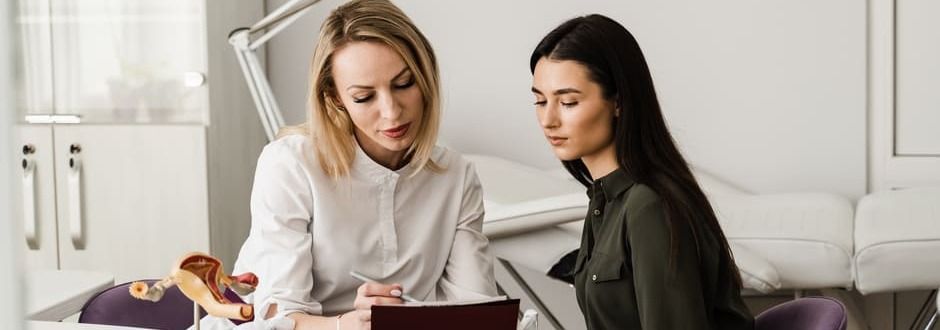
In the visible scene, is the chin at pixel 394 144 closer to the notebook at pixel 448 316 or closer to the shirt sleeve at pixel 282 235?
the shirt sleeve at pixel 282 235

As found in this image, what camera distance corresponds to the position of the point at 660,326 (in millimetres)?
1262

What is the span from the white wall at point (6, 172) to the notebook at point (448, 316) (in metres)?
1.03

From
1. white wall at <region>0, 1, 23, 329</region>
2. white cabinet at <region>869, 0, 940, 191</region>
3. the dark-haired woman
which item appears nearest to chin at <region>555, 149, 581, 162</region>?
the dark-haired woman

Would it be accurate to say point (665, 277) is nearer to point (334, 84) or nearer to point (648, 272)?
point (648, 272)

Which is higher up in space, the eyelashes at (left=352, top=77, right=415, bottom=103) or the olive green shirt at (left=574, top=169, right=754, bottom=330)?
the eyelashes at (left=352, top=77, right=415, bottom=103)

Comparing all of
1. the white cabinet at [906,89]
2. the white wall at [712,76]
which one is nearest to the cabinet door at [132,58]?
the white wall at [712,76]

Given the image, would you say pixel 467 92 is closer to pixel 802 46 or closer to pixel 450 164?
pixel 802 46

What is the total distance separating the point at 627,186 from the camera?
1.39 meters

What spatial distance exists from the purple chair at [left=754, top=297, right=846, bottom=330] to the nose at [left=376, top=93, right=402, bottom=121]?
558 millimetres

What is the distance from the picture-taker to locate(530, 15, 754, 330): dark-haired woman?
1.29 m

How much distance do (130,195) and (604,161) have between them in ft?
6.42

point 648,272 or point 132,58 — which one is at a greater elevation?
point 132,58

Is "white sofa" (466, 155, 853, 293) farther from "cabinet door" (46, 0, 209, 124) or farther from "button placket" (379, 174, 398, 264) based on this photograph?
"cabinet door" (46, 0, 209, 124)

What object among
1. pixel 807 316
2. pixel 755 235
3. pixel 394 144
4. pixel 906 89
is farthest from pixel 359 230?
pixel 906 89
